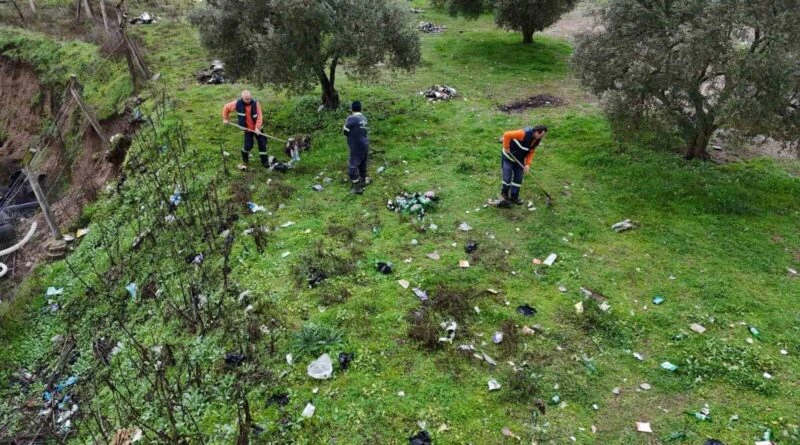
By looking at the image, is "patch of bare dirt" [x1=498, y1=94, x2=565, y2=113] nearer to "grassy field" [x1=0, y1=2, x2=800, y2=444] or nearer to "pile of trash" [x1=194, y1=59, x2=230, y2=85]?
"grassy field" [x1=0, y1=2, x2=800, y2=444]

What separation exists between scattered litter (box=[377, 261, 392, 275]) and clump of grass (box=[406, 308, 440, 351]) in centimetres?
106

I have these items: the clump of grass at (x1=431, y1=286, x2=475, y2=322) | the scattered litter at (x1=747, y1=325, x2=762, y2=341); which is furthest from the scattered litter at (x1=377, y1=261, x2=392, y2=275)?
the scattered litter at (x1=747, y1=325, x2=762, y2=341)

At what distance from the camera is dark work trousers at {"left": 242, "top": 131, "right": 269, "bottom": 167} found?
11.7 metres

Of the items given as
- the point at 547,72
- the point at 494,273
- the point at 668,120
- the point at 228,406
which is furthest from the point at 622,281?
the point at 547,72

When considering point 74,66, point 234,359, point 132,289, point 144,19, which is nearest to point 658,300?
point 234,359

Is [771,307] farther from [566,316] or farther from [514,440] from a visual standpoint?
[514,440]

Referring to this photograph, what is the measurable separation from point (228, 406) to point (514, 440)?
11.1ft

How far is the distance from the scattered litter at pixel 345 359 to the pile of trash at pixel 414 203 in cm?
376

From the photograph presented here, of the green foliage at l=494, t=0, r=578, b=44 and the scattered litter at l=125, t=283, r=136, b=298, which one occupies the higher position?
the green foliage at l=494, t=0, r=578, b=44

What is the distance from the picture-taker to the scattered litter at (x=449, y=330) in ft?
23.3

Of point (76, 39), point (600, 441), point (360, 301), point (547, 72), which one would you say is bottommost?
point (600, 441)

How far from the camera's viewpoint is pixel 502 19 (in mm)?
18828

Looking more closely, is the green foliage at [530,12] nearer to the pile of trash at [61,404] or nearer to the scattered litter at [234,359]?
the scattered litter at [234,359]

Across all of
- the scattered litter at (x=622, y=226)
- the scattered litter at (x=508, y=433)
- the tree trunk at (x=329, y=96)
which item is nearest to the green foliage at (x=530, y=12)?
the tree trunk at (x=329, y=96)
